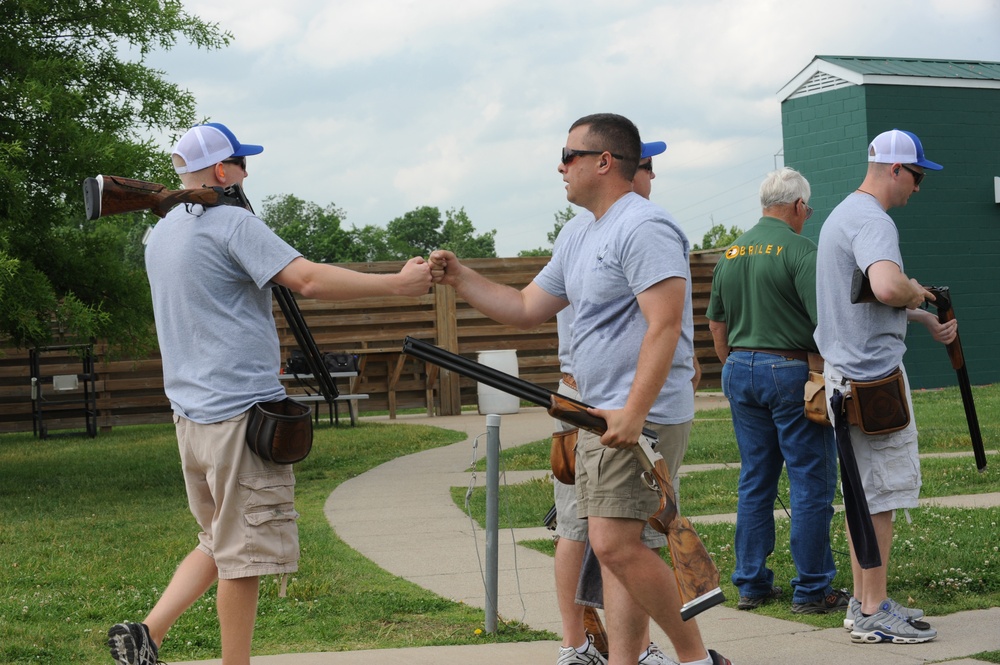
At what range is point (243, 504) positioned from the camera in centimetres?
424

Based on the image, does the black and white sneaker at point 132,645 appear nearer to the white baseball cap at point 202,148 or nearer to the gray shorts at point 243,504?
the gray shorts at point 243,504

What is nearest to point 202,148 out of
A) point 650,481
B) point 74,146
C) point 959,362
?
point 650,481

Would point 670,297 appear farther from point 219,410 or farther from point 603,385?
point 219,410

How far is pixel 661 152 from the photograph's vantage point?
209 inches

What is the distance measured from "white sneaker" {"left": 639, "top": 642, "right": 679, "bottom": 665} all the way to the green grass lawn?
2.67ft

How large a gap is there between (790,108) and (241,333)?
58.2ft

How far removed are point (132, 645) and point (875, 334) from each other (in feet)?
11.1

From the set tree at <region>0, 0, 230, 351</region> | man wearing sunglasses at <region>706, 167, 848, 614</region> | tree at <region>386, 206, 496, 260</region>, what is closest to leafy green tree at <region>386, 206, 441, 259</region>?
tree at <region>386, 206, 496, 260</region>

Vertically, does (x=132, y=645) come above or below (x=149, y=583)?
above

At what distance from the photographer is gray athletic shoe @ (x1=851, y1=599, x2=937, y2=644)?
Result: 16.7 feet

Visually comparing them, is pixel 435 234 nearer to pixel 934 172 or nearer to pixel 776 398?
pixel 934 172

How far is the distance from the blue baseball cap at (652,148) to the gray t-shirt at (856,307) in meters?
0.81

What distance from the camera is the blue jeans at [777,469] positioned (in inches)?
228

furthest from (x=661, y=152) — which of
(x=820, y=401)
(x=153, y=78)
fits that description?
(x=153, y=78)
